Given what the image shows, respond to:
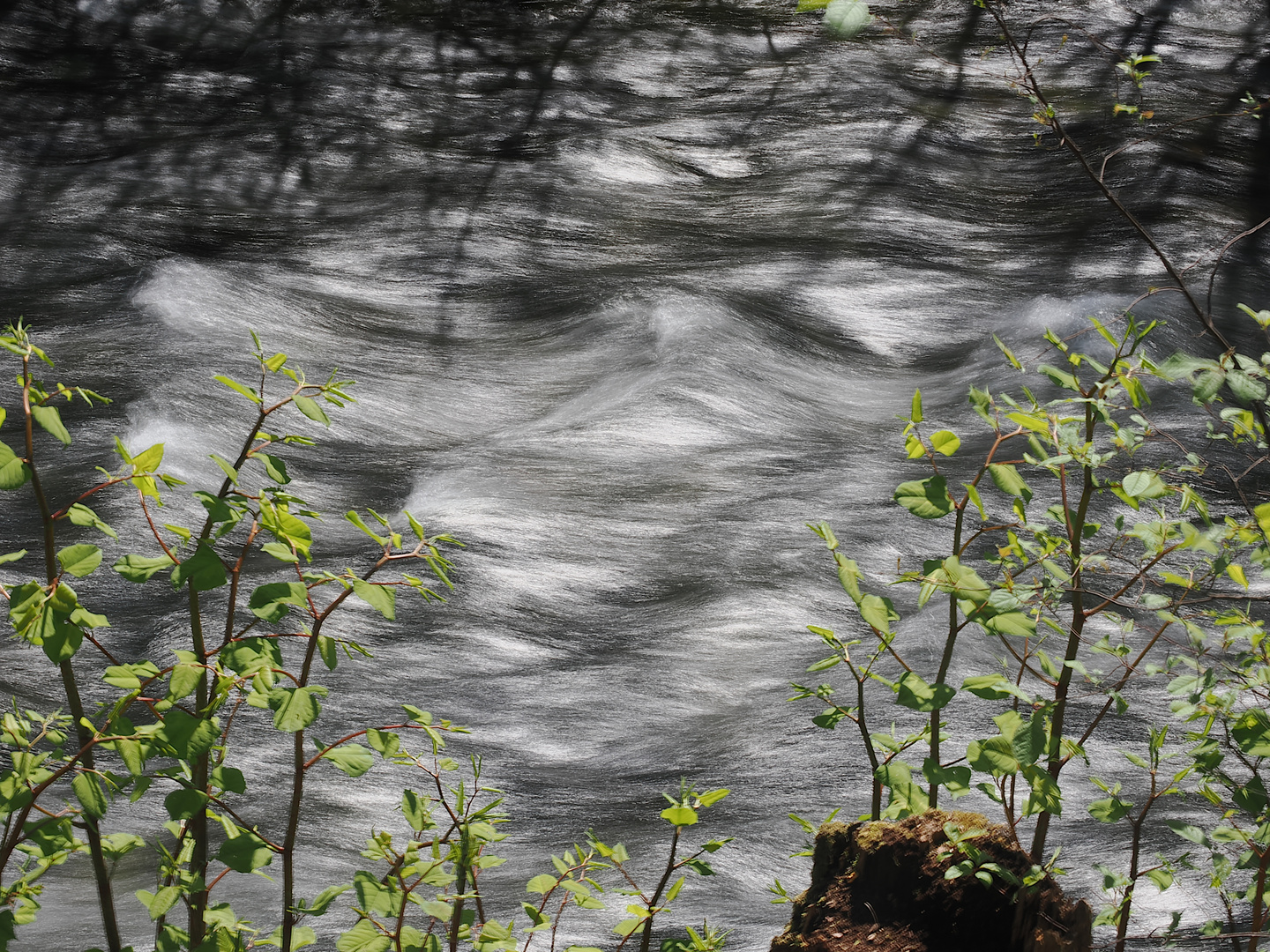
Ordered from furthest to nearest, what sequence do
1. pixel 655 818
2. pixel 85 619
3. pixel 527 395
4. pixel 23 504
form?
pixel 527 395 → pixel 23 504 → pixel 655 818 → pixel 85 619

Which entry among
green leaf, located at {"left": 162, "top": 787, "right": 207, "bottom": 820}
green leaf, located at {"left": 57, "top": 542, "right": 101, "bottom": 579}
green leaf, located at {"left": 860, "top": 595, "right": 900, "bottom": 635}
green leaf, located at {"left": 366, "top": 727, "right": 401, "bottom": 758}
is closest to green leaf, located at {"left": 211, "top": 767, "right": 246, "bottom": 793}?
green leaf, located at {"left": 162, "top": 787, "right": 207, "bottom": 820}

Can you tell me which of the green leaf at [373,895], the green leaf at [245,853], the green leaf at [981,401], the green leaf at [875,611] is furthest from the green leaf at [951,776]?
the green leaf at [245,853]

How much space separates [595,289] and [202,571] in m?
4.04

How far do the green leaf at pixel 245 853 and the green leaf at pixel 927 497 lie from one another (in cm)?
77

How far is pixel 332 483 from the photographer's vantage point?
3908mm

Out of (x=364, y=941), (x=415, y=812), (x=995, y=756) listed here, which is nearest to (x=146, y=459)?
(x=415, y=812)

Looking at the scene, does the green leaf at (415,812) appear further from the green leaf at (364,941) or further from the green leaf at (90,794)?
the green leaf at (90,794)

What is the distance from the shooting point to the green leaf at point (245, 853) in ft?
3.61

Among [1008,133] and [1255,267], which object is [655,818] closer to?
[1255,267]

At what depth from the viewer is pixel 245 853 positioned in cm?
111

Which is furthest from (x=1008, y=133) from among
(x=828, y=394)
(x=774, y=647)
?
(x=774, y=647)

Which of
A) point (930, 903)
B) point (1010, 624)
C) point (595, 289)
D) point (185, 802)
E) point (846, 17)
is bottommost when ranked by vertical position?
point (595, 289)

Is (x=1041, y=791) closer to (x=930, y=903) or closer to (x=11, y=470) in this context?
(x=930, y=903)

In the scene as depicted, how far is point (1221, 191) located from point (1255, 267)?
0.60m
